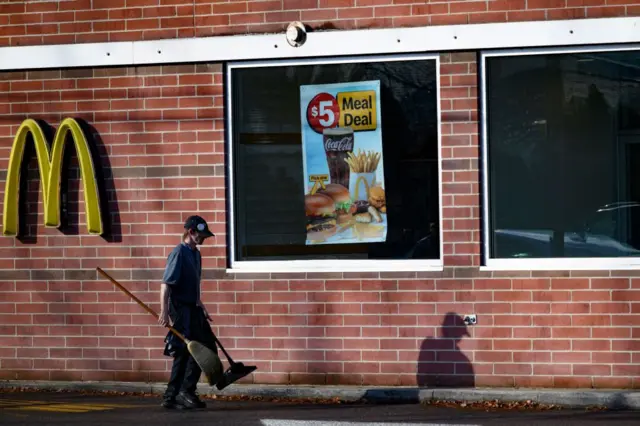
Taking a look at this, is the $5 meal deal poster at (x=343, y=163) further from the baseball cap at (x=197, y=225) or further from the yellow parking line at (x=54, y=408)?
the yellow parking line at (x=54, y=408)

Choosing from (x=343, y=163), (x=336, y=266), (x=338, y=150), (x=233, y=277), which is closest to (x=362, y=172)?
(x=343, y=163)

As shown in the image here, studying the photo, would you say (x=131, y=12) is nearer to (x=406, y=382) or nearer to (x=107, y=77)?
(x=107, y=77)

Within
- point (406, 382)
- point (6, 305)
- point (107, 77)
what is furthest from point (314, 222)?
point (6, 305)

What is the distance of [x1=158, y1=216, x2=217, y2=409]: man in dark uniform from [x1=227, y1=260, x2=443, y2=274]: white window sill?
4.94 feet

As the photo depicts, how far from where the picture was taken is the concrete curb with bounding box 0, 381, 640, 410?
1127 centimetres

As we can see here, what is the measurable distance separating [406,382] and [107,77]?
15.1ft

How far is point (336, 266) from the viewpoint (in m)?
12.5

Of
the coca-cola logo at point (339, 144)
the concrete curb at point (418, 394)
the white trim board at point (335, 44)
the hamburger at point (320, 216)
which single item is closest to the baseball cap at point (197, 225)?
the hamburger at point (320, 216)

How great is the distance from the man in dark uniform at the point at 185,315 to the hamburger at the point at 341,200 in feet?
6.46

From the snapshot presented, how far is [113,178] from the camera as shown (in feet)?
42.6

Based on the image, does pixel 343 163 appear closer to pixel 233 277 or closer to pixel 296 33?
pixel 296 33

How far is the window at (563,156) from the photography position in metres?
12.0

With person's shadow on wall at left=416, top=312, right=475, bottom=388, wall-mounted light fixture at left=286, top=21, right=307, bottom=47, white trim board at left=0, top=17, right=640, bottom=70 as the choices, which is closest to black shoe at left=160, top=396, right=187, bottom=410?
person's shadow on wall at left=416, top=312, right=475, bottom=388

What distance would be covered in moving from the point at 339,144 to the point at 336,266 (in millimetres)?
1308
